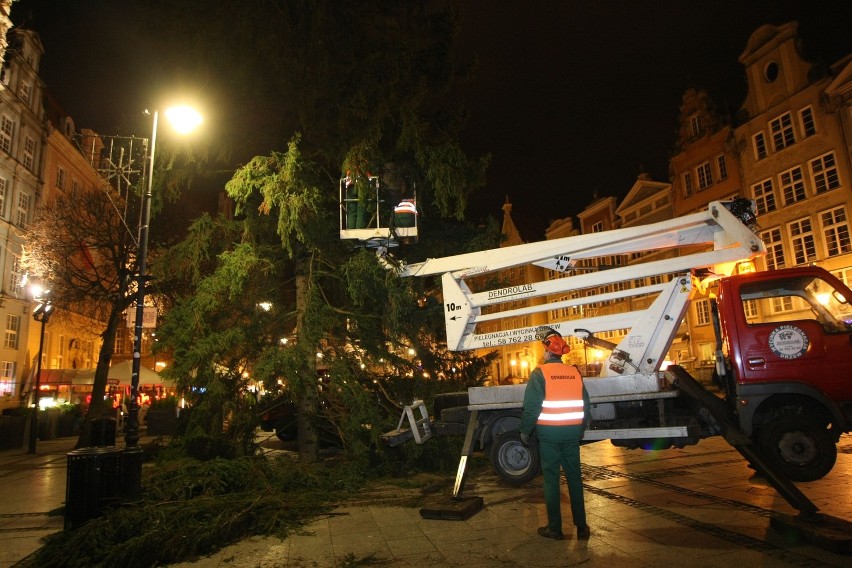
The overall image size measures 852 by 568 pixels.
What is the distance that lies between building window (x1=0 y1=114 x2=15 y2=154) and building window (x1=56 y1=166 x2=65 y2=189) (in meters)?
4.68

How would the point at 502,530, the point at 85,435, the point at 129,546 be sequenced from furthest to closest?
1. the point at 85,435
2. the point at 502,530
3. the point at 129,546

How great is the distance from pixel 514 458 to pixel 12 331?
29415 mm

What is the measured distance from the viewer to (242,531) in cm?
612

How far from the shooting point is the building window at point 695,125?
1283 inches

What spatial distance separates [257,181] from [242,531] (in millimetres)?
5660

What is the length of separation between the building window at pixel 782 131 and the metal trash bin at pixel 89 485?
3057 centimetres

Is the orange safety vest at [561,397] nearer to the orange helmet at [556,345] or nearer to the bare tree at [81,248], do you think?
the orange helmet at [556,345]

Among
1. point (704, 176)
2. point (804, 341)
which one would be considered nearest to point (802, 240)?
point (704, 176)

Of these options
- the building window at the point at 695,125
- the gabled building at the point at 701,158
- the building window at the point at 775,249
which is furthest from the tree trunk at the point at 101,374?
the building window at the point at 695,125

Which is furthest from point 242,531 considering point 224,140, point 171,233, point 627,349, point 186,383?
point 171,233

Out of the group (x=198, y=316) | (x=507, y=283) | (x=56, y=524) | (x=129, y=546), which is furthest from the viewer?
(x=507, y=283)

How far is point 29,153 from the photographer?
2930 centimetres

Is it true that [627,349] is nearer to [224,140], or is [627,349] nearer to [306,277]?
[306,277]

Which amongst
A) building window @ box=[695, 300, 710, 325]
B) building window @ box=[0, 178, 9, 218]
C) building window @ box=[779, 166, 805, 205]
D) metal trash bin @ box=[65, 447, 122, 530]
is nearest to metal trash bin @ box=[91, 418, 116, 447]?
metal trash bin @ box=[65, 447, 122, 530]
